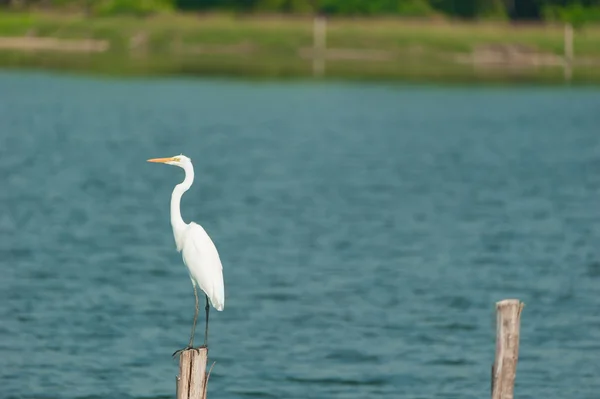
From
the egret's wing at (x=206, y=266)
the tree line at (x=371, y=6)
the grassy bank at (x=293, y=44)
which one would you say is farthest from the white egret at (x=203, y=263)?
the tree line at (x=371, y=6)

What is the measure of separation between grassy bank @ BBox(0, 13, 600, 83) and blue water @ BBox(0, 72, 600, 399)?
3920cm

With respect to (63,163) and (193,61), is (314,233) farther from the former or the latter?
(193,61)

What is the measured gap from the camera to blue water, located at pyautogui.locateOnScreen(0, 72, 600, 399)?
61.4 ft

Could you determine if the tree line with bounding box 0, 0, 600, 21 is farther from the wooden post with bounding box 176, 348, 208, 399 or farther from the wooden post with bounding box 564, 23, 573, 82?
the wooden post with bounding box 176, 348, 208, 399

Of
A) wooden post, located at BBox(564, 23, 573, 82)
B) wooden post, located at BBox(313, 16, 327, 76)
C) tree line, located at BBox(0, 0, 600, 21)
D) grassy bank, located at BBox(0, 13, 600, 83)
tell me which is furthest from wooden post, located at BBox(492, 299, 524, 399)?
tree line, located at BBox(0, 0, 600, 21)

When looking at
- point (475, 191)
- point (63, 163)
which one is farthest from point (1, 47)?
point (475, 191)

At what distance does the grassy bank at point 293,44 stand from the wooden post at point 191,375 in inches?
2969

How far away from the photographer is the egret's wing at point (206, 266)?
14.0 metres

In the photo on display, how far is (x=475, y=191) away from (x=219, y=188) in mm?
6674

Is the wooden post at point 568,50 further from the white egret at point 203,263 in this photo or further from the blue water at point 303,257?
the white egret at point 203,263

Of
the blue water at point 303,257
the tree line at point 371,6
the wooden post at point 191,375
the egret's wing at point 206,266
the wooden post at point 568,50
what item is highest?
the tree line at point 371,6

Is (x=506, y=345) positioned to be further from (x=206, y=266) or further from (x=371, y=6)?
(x=371, y=6)

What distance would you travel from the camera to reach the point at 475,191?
118 ft

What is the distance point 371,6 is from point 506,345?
97.5 metres
